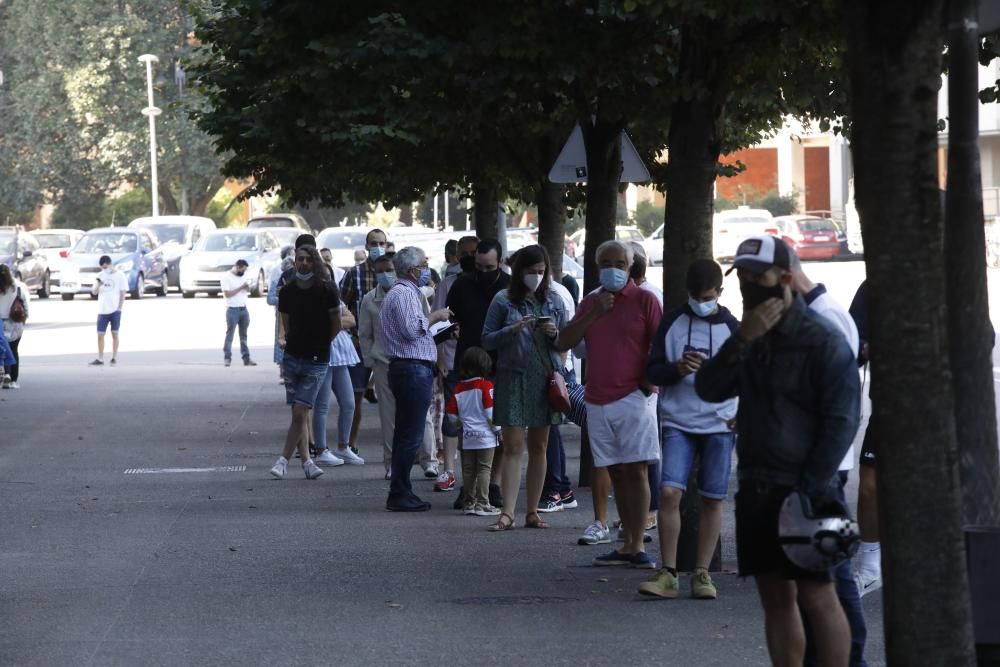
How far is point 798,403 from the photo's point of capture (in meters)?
5.89

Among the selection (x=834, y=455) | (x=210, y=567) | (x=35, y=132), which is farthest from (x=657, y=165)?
(x=35, y=132)

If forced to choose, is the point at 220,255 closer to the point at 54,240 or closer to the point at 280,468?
the point at 54,240

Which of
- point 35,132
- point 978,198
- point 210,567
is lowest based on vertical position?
point 210,567

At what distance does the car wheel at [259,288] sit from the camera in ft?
144

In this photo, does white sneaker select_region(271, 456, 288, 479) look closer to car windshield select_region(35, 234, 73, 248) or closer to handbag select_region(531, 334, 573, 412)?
handbag select_region(531, 334, 573, 412)

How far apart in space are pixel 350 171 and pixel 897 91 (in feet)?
44.8

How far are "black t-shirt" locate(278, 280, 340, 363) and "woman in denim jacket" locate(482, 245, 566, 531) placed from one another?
305 centimetres

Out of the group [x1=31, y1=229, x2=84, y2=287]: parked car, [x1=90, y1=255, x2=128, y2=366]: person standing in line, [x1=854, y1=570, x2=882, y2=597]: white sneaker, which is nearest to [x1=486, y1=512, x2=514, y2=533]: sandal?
[x1=854, y1=570, x2=882, y2=597]: white sneaker

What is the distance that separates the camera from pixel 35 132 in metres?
67.9

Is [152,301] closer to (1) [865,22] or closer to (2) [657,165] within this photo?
(2) [657,165]

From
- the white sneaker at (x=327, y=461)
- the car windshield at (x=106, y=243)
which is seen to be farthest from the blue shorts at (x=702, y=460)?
the car windshield at (x=106, y=243)

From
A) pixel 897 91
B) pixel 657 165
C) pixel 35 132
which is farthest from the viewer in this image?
pixel 35 132

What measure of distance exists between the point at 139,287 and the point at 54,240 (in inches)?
291

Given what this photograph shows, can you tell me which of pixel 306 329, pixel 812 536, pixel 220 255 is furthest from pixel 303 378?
pixel 220 255
